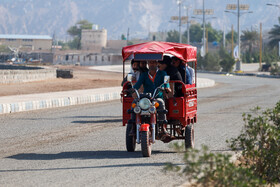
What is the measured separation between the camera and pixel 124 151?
11.5 m

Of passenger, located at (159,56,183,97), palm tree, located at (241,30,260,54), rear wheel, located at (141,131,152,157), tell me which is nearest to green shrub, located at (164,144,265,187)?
rear wheel, located at (141,131,152,157)

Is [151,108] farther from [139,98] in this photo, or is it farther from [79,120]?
[79,120]

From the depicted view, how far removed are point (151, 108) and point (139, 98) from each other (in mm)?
276

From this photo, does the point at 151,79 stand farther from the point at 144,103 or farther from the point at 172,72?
the point at 144,103

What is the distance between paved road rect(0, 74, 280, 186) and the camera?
8719 millimetres

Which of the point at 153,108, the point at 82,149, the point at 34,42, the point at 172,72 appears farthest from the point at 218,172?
the point at 34,42

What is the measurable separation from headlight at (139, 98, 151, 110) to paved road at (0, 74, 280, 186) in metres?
0.85

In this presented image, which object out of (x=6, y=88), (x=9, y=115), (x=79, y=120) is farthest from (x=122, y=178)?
(x=6, y=88)

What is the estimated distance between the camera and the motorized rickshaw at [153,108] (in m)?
10.6

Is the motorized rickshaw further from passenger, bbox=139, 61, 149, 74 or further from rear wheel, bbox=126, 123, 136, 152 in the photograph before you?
passenger, bbox=139, 61, 149, 74

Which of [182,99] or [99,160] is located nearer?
[99,160]

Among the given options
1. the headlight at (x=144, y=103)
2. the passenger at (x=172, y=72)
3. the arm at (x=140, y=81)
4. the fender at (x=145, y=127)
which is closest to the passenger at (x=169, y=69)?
the passenger at (x=172, y=72)

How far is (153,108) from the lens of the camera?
10.6 meters

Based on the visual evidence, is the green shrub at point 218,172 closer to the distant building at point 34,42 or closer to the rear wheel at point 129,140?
the rear wheel at point 129,140
